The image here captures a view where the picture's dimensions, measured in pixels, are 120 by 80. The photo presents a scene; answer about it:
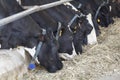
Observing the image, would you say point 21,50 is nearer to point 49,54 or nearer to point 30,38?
point 30,38

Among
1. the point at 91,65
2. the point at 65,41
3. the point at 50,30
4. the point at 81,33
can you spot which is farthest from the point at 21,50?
the point at 81,33

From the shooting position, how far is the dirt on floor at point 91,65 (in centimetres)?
391

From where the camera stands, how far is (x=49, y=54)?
3.94 meters

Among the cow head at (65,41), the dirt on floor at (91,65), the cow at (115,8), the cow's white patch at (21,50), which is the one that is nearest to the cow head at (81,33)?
the dirt on floor at (91,65)

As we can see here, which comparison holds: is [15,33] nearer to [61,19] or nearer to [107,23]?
[61,19]

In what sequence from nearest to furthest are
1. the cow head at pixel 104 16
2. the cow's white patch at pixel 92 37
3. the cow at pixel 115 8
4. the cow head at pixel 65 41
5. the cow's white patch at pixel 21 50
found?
the cow's white patch at pixel 21 50
the cow head at pixel 65 41
the cow's white patch at pixel 92 37
the cow head at pixel 104 16
the cow at pixel 115 8

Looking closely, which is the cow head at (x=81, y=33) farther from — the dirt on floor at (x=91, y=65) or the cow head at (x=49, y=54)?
the cow head at (x=49, y=54)

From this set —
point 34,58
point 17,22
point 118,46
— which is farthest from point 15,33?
point 118,46

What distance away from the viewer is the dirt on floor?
3.91 meters

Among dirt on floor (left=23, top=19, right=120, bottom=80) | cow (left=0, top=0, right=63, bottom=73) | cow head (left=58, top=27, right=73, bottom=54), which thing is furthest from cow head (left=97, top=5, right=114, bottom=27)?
cow (left=0, top=0, right=63, bottom=73)

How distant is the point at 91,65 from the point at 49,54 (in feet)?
2.36

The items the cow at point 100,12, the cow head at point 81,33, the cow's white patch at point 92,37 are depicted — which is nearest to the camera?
the cow head at point 81,33

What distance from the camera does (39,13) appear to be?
14.6 ft

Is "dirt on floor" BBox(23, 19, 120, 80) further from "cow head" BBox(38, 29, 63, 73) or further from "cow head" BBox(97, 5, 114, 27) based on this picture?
"cow head" BBox(97, 5, 114, 27)
